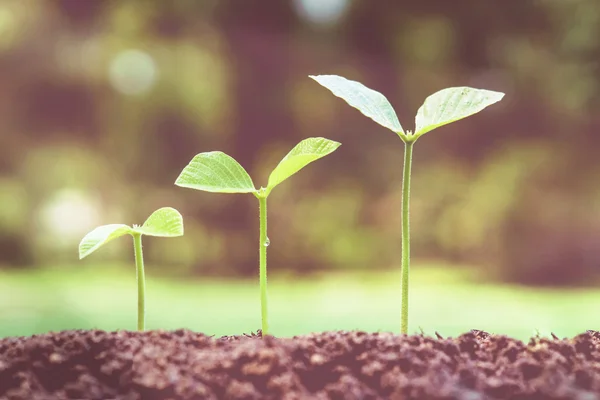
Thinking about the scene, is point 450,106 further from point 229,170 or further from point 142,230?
point 142,230

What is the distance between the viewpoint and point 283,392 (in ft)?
1.62

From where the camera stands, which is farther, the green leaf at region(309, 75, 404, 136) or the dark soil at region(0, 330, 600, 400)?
the green leaf at region(309, 75, 404, 136)

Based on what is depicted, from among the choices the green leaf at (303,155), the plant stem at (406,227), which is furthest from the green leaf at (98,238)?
the plant stem at (406,227)

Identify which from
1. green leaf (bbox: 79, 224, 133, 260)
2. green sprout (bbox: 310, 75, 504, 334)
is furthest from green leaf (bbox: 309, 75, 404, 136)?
green leaf (bbox: 79, 224, 133, 260)

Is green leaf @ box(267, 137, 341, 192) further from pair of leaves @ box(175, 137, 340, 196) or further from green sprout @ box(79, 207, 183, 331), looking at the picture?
green sprout @ box(79, 207, 183, 331)

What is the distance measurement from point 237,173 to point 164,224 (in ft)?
0.31

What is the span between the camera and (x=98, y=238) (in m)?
0.62

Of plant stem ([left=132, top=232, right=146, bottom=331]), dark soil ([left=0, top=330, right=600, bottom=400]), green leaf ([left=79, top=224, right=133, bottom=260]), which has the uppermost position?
green leaf ([left=79, top=224, right=133, bottom=260])

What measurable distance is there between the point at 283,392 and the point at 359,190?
2.43 m

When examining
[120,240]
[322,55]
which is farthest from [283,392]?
[322,55]

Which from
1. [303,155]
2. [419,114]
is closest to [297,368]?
[303,155]

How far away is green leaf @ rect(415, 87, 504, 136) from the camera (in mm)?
650

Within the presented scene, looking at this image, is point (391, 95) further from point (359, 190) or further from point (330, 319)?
point (330, 319)

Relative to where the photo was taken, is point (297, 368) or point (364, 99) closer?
point (297, 368)
